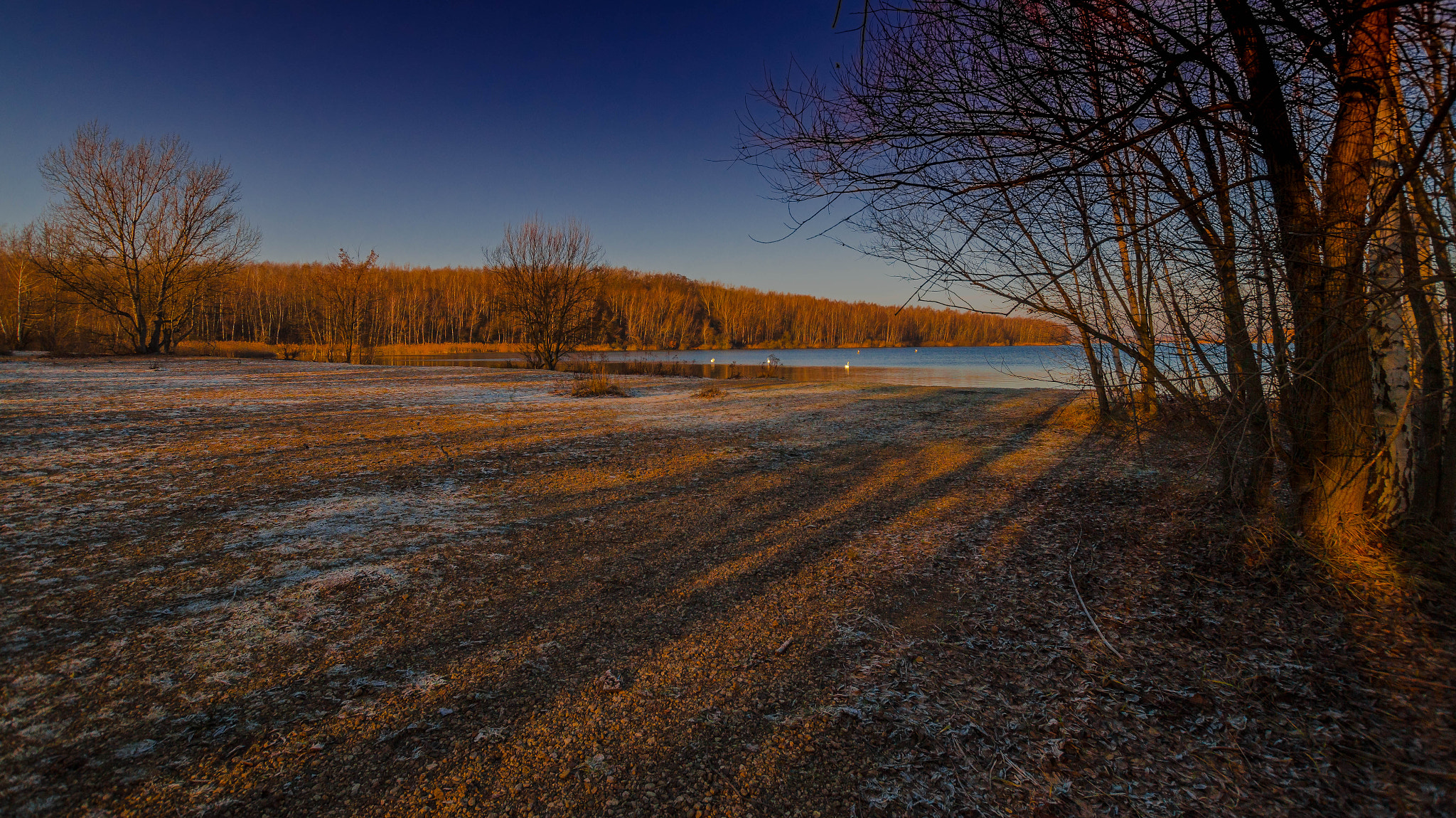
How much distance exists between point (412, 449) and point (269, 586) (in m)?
3.95

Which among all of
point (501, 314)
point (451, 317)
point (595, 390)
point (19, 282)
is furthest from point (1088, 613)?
point (451, 317)

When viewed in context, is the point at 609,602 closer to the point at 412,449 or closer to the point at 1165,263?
the point at 1165,263

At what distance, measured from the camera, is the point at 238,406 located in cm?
973

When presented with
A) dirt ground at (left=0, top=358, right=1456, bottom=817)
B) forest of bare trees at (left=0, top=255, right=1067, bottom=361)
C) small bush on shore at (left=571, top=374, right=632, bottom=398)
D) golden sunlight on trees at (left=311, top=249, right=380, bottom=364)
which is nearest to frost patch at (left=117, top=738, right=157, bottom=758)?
dirt ground at (left=0, top=358, right=1456, bottom=817)

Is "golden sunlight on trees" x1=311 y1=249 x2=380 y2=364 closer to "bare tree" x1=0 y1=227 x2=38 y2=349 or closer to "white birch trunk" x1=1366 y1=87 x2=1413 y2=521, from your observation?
"bare tree" x1=0 y1=227 x2=38 y2=349

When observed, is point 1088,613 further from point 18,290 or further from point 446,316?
point 446,316

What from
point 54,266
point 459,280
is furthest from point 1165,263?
point 459,280

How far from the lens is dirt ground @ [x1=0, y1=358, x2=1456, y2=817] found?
6.03ft

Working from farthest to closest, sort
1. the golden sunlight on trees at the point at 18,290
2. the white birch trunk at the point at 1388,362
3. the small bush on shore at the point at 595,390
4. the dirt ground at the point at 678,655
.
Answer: the golden sunlight on trees at the point at 18,290, the small bush on shore at the point at 595,390, the white birch trunk at the point at 1388,362, the dirt ground at the point at 678,655

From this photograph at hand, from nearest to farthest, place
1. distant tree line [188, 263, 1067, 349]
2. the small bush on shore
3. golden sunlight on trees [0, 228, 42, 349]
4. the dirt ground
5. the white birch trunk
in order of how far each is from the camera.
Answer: the dirt ground
the white birch trunk
the small bush on shore
golden sunlight on trees [0, 228, 42, 349]
distant tree line [188, 263, 1067, 349]

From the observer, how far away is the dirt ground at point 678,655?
1.84 metres

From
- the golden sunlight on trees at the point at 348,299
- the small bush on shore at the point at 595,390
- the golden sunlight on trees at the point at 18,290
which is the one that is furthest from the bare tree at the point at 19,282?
the small bush on shore at the point at 595,390

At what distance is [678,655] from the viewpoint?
2.63 meters

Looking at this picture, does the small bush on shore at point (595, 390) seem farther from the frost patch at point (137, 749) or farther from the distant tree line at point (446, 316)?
the frost patch at point (137, 749)
